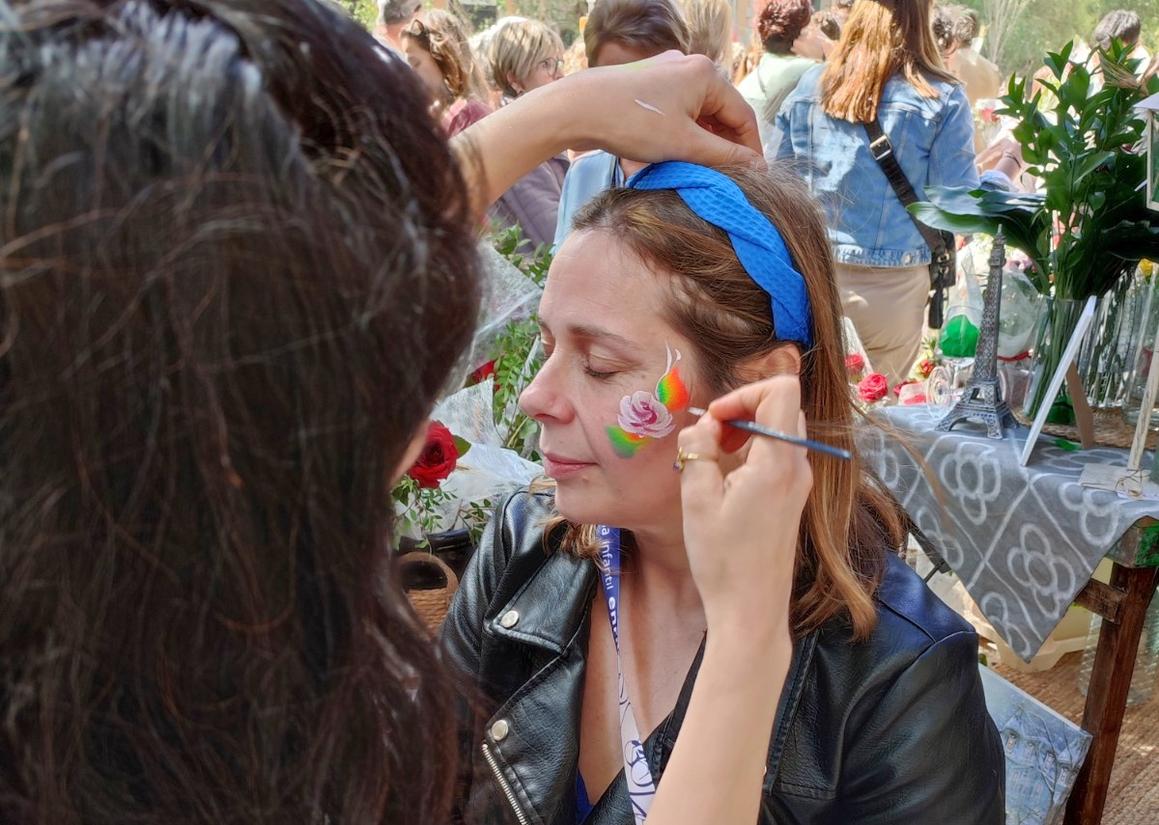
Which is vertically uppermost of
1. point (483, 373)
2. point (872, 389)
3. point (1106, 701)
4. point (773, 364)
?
point (773, 364)

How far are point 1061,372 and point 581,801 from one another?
5.00 feet

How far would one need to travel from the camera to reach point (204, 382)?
495 mm

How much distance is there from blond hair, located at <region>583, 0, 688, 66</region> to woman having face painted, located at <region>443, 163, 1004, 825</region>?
5.18 ft

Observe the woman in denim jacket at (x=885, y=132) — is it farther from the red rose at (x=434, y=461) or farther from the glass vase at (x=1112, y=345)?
the red rose at (x=434, y=461)

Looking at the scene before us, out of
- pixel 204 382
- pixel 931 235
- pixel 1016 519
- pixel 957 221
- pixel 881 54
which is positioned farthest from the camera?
pixel 931 235

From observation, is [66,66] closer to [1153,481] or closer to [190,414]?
[190,414]

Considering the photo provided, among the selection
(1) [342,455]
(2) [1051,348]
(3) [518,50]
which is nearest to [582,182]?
(2) [1051,348]

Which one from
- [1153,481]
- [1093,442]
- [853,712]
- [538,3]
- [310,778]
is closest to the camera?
[310,778]

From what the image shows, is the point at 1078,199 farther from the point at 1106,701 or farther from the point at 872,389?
the point at 1106,701

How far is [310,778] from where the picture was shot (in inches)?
24.6

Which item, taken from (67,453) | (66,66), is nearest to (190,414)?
(67,453)

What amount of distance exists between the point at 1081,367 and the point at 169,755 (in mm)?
2320

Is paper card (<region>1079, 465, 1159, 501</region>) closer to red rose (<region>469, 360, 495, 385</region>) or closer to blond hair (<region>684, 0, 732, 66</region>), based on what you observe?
red rose (<region>469, 360, 495, 385</region>)

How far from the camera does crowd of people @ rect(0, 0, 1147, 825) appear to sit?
0.49 metres
